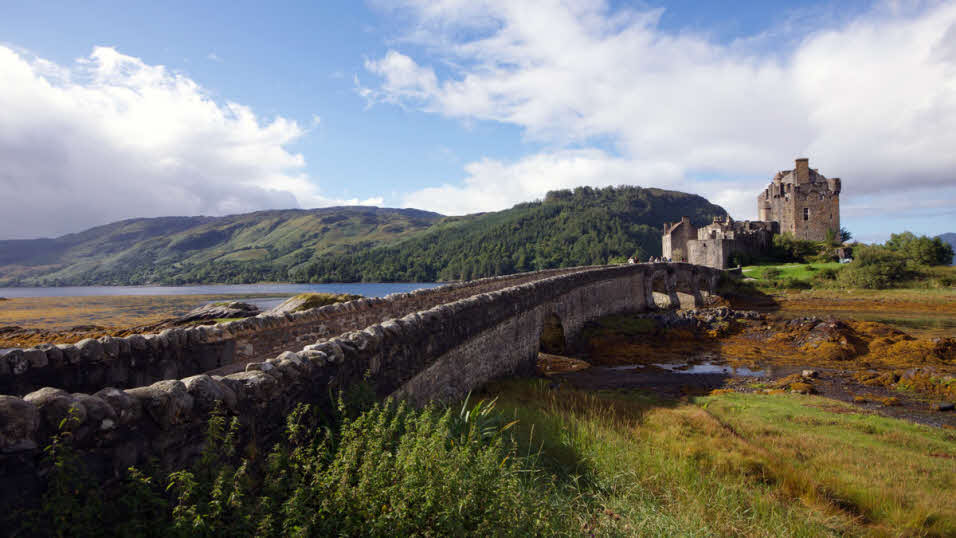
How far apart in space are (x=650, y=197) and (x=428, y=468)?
628 ft

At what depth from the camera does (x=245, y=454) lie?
352 cm

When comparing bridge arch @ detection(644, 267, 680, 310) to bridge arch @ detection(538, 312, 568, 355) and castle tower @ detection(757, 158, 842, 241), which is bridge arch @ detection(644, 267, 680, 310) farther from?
castle tower @ detection(757, 158, 842, 241)

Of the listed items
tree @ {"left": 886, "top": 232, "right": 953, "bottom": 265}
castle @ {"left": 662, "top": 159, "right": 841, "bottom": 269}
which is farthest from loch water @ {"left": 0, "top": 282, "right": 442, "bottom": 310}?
tree @ {"left": 886, "top": 232, "right": 953, "bottom": 265}

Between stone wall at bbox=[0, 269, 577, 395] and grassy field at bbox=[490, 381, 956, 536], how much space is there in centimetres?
458

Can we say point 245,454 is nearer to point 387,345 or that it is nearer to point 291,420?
point 291,420

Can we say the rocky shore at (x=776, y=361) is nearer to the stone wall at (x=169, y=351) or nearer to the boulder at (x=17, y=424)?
the stone wall at (x=169, y=351)

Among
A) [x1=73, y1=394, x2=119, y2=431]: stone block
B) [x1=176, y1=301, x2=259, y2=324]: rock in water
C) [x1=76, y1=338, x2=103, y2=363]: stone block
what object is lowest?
[x1=176, y1=301, x2=259, y2=324]: rock in water

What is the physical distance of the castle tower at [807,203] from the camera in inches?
2325

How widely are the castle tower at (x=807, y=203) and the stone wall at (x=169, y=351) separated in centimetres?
6605

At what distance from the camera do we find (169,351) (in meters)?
7.45

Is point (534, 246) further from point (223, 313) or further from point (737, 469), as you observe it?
point (737, 469)

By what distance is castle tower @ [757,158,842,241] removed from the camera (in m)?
59.1

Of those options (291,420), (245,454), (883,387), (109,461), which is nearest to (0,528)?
(109,461)

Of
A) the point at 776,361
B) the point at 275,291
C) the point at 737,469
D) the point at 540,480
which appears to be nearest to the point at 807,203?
the point at 776,361
